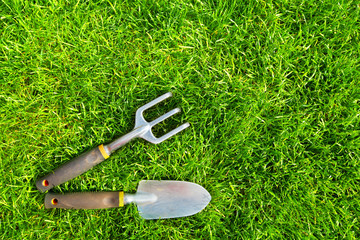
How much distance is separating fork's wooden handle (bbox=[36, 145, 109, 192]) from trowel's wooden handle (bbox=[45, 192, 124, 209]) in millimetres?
78

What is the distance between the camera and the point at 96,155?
71.4 inches

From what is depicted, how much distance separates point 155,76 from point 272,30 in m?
0.81

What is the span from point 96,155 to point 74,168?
15 centimetres

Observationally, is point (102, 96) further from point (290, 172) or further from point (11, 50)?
point (290, 172)

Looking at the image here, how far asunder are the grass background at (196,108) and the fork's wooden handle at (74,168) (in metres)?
0.10

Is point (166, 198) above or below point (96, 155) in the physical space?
below

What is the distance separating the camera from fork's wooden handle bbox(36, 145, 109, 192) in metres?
1.81

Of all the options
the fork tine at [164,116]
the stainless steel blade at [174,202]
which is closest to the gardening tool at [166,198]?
the stainless steel blade at [174,202]

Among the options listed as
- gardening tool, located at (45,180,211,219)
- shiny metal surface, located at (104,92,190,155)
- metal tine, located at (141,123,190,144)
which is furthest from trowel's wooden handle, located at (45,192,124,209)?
metal tine, located at (141,123,190,144)

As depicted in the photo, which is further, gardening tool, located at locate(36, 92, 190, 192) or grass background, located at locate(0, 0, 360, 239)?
grass background, located at locate(0, 0, 360, 239)

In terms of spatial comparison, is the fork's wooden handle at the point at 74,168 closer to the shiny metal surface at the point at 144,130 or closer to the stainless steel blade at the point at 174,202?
the shiny metal surface at the point at 144,130

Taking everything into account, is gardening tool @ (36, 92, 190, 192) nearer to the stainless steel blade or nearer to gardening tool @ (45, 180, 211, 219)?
gardening tool @ (45, 180, 211, 219)

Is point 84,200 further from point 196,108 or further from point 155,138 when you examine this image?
point 196,108

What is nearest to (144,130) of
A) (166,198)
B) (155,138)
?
(155,138)
